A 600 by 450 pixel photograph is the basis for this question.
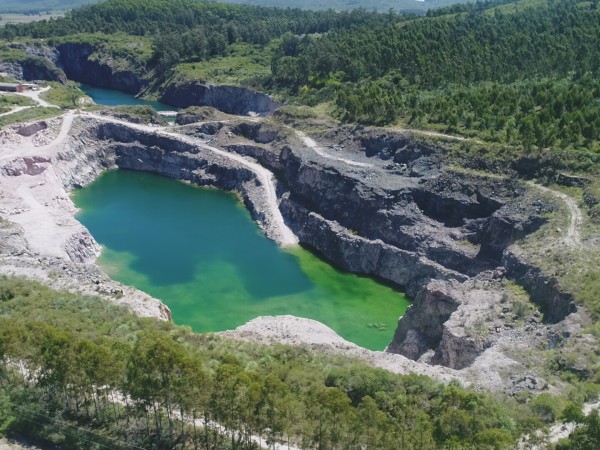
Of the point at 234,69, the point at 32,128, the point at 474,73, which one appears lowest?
the point at 32,128

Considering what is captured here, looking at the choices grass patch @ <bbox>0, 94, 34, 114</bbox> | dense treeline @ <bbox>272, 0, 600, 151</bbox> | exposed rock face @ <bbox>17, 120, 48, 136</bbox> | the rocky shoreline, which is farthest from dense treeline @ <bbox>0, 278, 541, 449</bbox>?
grass patch @ <bbox>0, 94, 34, 114</bbox>

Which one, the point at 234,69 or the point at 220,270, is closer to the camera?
the point at 220,270

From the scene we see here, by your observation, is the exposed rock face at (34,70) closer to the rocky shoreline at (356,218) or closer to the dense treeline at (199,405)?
the rocky shoreline at (356,218)

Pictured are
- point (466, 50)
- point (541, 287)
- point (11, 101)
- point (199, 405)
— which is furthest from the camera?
point (11, 101)

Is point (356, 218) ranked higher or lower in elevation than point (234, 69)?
lower

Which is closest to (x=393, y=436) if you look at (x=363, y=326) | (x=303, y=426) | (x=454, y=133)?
(x=303, y=426)

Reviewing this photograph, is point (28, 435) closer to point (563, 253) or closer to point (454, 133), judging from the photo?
point (563, 253)

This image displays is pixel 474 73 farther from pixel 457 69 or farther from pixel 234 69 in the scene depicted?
pixel 234 69

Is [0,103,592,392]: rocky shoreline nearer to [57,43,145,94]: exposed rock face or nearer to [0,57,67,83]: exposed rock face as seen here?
[0,57,67,83]: exposed rock face

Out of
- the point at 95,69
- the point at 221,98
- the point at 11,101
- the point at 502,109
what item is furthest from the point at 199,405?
the point at 95,69

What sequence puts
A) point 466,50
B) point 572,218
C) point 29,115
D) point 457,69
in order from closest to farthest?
point 572,218, point 457,69, point 29,115, point 466,50
